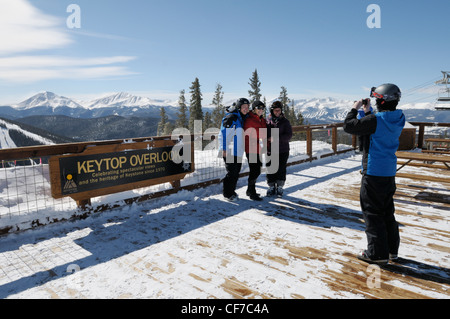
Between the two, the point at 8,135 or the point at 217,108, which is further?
the point at 8,135

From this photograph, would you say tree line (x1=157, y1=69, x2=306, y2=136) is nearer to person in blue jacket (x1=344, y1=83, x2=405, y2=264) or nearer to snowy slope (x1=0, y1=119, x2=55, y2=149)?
person in blue jacket (x1=344, y1=83, x2=405, y2=264)

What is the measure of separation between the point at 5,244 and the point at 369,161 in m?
4.94

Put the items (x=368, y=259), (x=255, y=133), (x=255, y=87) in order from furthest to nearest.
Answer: (x=255, y=87)
(x=255, y=133)
(x=368, y=259)

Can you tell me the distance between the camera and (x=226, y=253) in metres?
3.77

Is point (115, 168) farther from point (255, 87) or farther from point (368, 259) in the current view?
point (255, 87)

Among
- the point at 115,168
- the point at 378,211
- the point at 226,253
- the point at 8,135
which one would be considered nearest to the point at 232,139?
the point at 115,168

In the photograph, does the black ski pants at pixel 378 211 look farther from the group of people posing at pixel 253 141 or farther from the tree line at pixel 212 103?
the tree line at pixel 212 103

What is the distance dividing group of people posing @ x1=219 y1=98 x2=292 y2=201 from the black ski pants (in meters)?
2.83

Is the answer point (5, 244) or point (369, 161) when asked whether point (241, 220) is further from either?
point (5, 244)

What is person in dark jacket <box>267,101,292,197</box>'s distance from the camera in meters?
6.25

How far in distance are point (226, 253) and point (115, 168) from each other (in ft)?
9.09

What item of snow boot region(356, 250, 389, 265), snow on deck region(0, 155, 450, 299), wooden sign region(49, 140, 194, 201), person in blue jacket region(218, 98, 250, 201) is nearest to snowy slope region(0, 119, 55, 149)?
wooden sign region(49, 140, 194, 201)

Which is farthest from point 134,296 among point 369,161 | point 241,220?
point 369,161

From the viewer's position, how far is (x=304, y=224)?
4.80 meters
